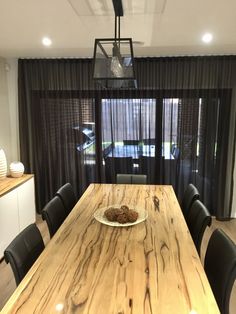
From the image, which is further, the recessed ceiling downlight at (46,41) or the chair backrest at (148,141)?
the chair backrest at (148,141)

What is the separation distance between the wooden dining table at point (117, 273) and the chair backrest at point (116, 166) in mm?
2040

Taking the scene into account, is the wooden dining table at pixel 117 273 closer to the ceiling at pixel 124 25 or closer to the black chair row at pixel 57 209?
the black chair row at pixel 57 209

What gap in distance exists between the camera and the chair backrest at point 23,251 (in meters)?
1.58

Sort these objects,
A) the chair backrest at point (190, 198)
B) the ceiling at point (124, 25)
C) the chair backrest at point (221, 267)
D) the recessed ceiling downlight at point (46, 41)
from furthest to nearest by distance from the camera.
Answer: the recessed ceiling downlight at point (46, 41), the chair backrest at point (190, 198), the ceiling at point (124, 25), the chair backrest at point (221, 267)

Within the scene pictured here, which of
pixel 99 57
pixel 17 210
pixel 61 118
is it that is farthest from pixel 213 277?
pixel 61 118

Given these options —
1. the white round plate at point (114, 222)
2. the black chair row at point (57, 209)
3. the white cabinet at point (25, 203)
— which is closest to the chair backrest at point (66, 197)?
the black chair row at point (57, 209)

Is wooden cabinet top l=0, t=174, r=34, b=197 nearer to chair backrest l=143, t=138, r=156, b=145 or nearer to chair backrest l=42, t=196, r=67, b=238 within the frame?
chair backrest l=42, t=196, r=67, b=238

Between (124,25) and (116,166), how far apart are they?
2.37 meters

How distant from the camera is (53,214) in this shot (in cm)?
241

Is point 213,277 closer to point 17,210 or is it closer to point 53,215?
point 53,215

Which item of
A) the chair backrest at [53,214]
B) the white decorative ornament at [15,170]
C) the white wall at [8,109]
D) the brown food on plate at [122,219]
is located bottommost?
the chair backrest at [53,214]

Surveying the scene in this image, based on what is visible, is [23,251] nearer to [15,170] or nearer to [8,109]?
[15,170]

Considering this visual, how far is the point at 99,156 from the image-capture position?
4293 mm

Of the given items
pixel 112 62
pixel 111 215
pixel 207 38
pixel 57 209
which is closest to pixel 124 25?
pixel 112 62
